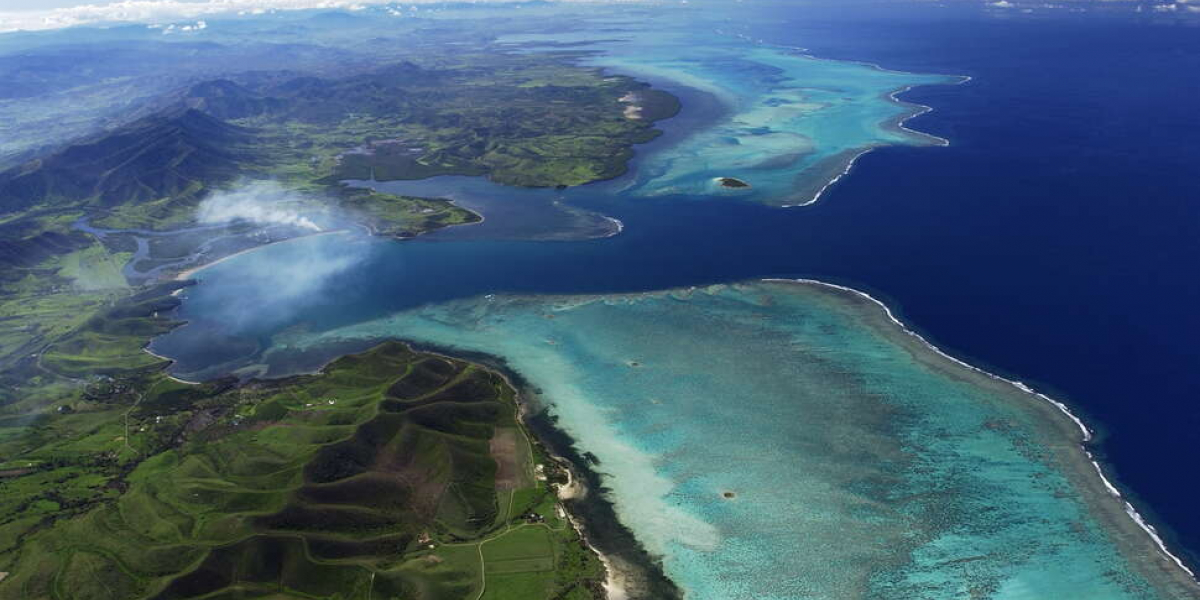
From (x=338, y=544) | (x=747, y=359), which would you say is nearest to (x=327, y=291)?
(x=338, y=544)

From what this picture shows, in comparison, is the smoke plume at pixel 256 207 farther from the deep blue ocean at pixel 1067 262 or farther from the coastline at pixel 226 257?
the deep blue ocean at pixel 1067 262

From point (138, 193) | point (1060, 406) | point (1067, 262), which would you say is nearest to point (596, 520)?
point (1060, 406)

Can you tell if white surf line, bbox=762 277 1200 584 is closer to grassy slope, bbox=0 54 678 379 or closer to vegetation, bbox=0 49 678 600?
vegetation, bbox=0 49 678 600

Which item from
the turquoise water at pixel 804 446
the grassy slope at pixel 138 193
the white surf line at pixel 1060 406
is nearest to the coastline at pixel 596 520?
the turquoise water at pixel 804 446

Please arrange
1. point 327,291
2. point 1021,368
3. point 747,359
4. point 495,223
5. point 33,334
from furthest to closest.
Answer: point 495,223
point 327,291
point 33,334
point 747,359
point 1021,368

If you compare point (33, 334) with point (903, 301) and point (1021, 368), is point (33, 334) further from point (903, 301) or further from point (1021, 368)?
point (1021, 368)

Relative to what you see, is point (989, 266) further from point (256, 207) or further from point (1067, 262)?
point (256, 207)
